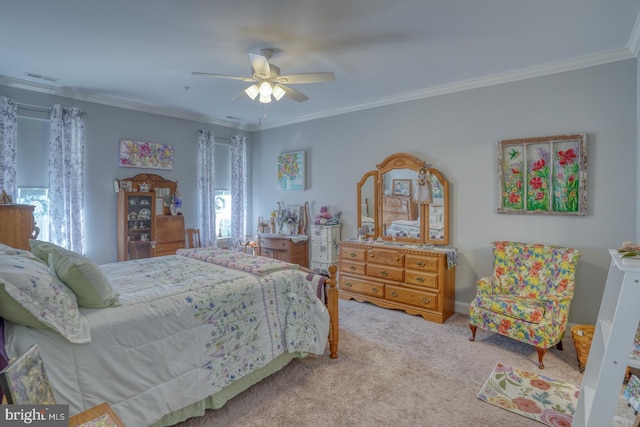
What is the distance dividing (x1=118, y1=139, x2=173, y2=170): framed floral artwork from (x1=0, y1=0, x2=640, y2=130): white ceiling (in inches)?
30.7

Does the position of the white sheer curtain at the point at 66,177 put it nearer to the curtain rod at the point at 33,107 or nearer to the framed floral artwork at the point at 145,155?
the curtain rod at the point at 33,107

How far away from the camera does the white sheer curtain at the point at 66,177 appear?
4012 millimetres

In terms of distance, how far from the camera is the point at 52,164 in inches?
158

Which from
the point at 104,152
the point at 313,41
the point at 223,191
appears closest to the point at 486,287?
the point at 313,41

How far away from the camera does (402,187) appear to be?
434cm

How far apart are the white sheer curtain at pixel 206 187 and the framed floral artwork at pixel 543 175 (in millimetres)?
4249

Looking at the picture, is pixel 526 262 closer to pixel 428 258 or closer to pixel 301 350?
pixel 428 258

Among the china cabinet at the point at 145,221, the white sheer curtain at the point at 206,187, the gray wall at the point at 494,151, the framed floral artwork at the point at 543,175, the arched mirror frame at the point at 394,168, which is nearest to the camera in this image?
the gray wall at the point at 494,151

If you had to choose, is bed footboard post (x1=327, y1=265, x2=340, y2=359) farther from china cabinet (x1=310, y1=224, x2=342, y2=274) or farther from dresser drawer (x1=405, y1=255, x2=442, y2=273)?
china cabinet (x1=310, y1=224, x2=342, y2=274)

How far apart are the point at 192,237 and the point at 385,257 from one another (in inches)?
120

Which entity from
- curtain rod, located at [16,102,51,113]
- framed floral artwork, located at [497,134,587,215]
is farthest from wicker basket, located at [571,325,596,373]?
curtain rod, located at [16,102,51,113]

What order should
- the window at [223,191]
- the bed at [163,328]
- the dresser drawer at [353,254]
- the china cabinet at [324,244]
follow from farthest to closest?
the window at [223,191], the china cabinet at [324,244], the dresser drawer at [353,254], the bed at [163,328]

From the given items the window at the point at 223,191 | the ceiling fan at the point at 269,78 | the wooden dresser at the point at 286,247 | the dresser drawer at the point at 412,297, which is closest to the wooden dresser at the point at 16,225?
the ceiling fan at the point at 269,78

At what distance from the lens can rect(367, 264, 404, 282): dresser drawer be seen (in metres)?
3.96
